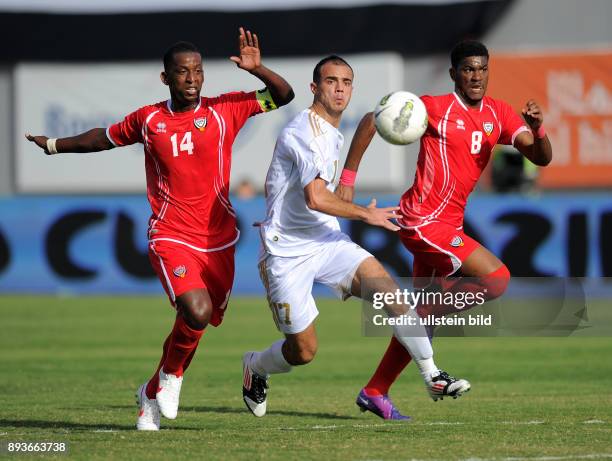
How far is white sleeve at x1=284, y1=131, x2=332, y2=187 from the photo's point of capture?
895 centimetres

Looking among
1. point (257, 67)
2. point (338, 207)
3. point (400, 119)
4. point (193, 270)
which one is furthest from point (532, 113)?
point (193, 270)

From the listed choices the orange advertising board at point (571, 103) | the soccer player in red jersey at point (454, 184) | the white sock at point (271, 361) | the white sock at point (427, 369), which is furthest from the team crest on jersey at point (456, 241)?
the orange advertising board at point (571, 103)

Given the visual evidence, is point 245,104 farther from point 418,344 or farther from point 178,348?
point 418,344

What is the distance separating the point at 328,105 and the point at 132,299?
12866 mm

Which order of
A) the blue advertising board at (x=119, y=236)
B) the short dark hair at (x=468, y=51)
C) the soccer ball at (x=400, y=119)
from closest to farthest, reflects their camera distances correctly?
1. the soccer ball at (x=400, y=119)
2. the short dark hair at (x=468, y=51)
3. the blue advertising board at (x=119, y=236)

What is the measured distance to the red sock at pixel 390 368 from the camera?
32.8 feet

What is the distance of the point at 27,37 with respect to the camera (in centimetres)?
3219

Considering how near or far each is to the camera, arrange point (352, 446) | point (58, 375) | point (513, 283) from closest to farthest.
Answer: point (352, 446), point (58, 375), point (513, 283)

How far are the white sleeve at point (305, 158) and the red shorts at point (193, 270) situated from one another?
2.99ft

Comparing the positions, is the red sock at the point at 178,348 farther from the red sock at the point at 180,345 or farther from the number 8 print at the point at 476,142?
the number 8 print at the point at 476,142

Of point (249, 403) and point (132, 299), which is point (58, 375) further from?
point (132, 299)

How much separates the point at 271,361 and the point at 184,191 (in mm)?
1491

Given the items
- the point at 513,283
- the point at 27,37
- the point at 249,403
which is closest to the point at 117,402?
the point at 249,403

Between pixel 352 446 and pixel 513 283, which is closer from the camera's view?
pixel 352 446
